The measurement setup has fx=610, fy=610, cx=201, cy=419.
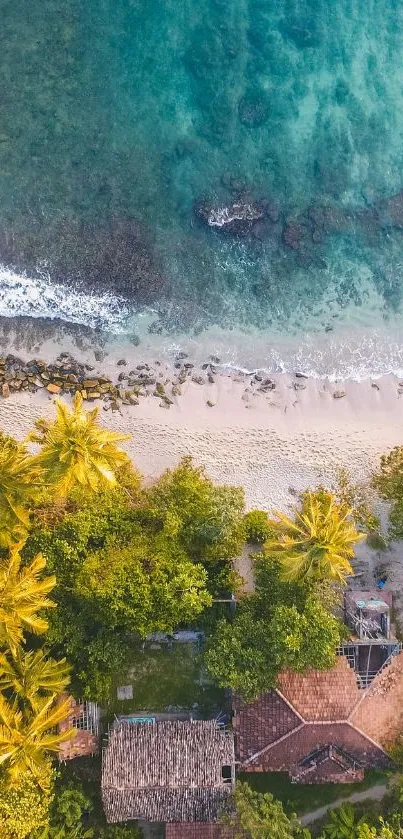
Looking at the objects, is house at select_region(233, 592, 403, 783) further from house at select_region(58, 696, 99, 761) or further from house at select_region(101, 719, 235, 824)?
house at select_region(58, 696, 99, 761)

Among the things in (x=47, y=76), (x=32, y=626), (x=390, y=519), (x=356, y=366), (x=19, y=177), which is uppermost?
(x=47, y=76)

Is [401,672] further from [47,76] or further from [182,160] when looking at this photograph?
[47,76]

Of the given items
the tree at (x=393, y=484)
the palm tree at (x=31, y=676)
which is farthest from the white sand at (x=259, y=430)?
the palm tree at (x=31, y=676)

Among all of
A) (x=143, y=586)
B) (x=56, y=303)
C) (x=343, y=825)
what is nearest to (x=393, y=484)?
(x=143, y=586)

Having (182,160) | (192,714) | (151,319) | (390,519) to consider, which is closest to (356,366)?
(390,519)

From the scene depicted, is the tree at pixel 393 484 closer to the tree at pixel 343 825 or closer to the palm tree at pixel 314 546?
the palm tree at pixel 314 546

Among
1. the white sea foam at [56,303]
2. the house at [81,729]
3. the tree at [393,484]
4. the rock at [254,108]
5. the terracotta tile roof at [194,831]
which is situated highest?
the rock at [254,108]

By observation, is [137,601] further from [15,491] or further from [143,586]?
[15,491]
